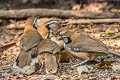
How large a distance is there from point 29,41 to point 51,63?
729 mm

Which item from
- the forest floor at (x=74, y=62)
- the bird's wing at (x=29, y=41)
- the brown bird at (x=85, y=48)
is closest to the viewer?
the forest floor at (x=74, y=62)

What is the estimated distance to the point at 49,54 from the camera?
21.9ft

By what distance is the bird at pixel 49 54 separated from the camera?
6441mm

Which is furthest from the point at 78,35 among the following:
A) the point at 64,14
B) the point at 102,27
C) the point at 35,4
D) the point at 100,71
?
the point at 35,4

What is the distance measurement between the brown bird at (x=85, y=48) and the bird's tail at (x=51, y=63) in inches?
19.1

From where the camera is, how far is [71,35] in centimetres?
720

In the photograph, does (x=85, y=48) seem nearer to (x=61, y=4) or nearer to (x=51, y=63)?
(x=51, y=63)

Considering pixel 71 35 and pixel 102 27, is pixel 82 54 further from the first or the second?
pixel 102 27

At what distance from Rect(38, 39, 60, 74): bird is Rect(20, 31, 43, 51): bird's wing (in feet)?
0.48

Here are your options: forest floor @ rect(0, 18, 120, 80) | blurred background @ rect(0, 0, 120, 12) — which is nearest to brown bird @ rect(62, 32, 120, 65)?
forest floor @ rect(0, 18, 120, 80)

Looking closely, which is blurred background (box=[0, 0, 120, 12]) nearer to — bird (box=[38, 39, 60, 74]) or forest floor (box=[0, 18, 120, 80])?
forest floor (box=[0, 18, 120, 80])

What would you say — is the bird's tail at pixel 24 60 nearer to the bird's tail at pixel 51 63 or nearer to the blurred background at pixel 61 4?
the bird's tail at pixel 51 63

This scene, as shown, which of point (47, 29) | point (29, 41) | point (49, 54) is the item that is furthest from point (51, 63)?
point (47, 29)

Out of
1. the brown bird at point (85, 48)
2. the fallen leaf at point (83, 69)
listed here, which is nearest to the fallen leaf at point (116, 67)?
the brown bird at point (85, 48)
